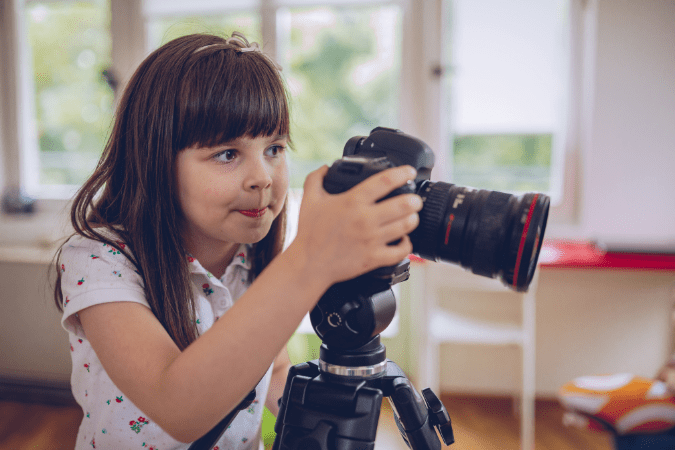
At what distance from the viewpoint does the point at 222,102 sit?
59cm

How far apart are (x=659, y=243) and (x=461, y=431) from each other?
0.99 m

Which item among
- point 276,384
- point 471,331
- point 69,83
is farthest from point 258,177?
point 69,83

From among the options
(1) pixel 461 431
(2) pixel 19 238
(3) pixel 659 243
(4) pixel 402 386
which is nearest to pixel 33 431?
(2) pixel 19 238

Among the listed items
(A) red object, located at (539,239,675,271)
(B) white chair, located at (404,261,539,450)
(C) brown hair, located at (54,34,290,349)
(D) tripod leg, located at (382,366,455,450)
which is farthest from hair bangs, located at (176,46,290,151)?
(A) red object, located at (539,239,675,271)

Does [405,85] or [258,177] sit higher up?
[405,85]

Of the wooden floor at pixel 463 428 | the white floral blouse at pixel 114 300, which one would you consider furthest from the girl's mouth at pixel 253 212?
the wooden floor at pixel 463 428

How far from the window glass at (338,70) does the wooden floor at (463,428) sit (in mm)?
1242

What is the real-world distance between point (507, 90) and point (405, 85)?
447mm

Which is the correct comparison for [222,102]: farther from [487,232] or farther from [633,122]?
[633,122]

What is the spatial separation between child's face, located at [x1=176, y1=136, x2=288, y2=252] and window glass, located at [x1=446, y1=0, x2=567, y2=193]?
1767 millimetres

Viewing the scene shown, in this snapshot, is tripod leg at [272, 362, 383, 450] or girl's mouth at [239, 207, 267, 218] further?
girl's mouth at [239, 207, 267, 218]

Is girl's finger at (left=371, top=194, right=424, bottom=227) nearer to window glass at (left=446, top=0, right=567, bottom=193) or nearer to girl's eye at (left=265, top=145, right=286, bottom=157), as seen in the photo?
girl's eye at (left=265, top=145, right=286, bottom=157)

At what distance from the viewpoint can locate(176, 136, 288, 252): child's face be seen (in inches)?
23.1

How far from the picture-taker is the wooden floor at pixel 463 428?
1773 mm
